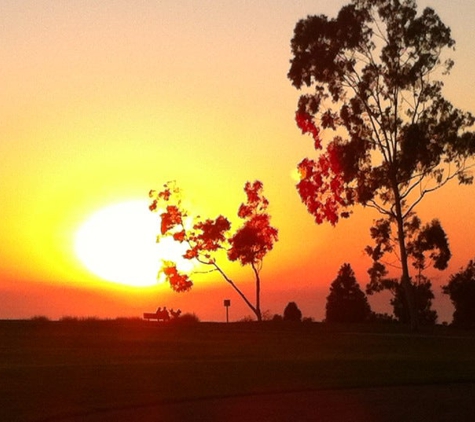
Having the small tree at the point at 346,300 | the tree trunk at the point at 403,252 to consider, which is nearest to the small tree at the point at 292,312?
the small tree at the point at 346,300

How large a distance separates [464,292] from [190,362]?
131 feet

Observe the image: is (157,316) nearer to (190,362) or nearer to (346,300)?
(346,300)

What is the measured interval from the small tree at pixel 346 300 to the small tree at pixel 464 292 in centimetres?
923

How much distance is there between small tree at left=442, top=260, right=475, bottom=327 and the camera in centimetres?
6488

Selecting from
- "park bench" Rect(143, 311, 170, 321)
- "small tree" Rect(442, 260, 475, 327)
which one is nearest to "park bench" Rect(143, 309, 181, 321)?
"park bench" Rect(143, 311, 170, 321)

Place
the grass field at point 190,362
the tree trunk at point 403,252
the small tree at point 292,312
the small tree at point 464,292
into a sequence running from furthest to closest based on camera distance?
the small tree at point 292,312 → the small tree at point 464,292 → the tree trunk at point 403,252 → the grass field at point 190,362

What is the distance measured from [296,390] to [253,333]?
24007 mm

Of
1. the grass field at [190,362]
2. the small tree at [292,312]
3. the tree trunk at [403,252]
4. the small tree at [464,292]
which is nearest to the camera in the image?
the grass field at [190,362]

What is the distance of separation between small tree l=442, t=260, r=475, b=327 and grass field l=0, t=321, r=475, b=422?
14478mm

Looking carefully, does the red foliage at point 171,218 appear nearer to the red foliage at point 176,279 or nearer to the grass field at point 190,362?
the red foliage at point 176,279

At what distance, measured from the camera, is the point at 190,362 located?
29.0 metres

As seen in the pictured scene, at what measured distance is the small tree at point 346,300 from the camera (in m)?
73.7

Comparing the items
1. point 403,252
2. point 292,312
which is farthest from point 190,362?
point 292,312

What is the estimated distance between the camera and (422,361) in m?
31.1
